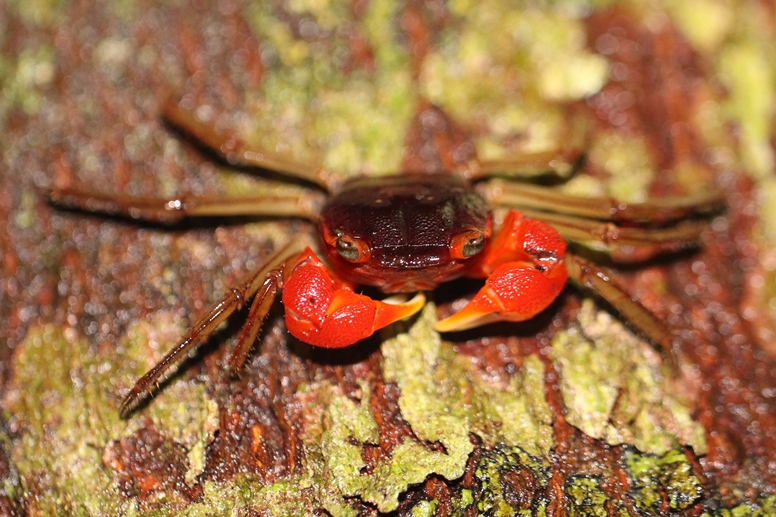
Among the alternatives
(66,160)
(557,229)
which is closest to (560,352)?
(557,229)

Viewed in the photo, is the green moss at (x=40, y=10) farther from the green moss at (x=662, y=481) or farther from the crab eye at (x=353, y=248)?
the green moss at (x=662, y=481)

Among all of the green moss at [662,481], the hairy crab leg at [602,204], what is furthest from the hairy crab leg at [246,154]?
the green moss at [662,481]

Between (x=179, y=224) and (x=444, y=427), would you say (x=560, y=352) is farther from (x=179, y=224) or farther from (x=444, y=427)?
(x=179, y=224)

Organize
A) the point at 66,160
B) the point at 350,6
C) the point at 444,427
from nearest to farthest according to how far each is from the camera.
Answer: the point at 444,427 → the point at 66,160 → the point at 350,6

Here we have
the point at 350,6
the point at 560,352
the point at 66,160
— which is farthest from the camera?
the point at 350,6

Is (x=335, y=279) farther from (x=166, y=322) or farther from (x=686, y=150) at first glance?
(x=686, y=150)

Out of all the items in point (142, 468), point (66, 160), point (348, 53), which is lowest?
point (142, 468)

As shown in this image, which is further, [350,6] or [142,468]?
[350,6]

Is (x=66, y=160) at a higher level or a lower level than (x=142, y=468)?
higher
